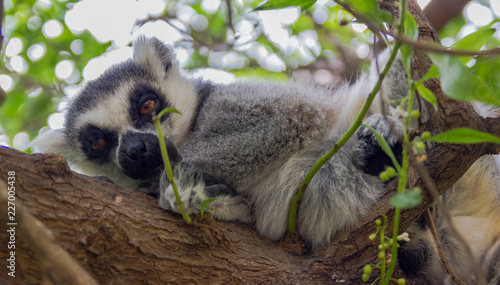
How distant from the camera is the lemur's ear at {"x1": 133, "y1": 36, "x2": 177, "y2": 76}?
3.63 m

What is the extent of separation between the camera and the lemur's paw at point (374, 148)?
2529mm

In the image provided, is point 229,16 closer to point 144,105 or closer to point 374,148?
point 144,105

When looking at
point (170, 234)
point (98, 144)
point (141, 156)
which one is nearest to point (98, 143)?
point (98, 144)

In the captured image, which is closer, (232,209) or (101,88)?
(232,209)

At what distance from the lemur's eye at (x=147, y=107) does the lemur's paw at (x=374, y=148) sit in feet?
5.19

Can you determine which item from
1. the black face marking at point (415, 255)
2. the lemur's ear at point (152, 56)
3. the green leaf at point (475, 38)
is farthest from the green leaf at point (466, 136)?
the lemur's ear at point (152, 56)

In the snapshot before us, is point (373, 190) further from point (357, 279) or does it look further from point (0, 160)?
point (0, 160)

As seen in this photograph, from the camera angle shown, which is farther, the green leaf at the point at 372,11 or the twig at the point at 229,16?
the twig at the point at 229,16

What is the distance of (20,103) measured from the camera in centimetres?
408

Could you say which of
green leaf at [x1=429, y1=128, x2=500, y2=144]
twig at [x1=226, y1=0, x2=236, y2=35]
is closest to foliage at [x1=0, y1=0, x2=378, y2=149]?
twig at [x1=226, y1=0, x2=236, y2=35]

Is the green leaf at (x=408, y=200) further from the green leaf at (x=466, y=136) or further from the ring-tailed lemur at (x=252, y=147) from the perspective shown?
the ring-tailed lemur at (x=252, y=147)

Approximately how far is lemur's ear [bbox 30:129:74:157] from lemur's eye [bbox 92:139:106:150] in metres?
0.40

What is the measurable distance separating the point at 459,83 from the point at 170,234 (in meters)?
1.52

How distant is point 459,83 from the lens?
1233mm
